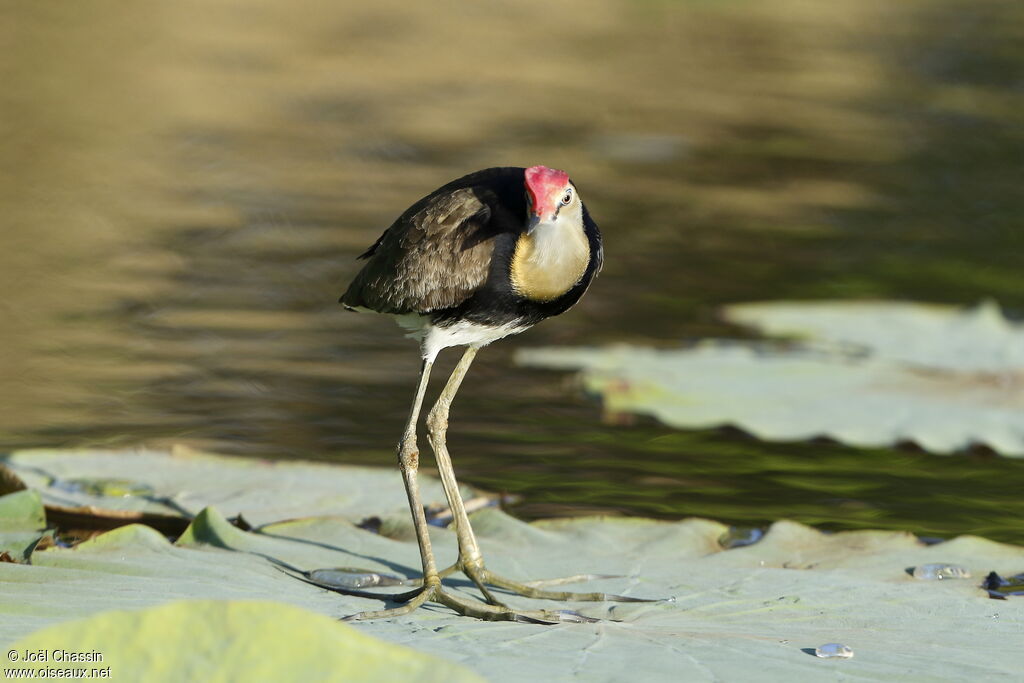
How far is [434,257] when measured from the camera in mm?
3479

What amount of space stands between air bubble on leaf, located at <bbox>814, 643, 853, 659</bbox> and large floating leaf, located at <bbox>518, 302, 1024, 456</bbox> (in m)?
2.38

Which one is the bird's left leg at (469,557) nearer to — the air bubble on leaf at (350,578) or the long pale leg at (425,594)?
the long pale leg at (425,594)

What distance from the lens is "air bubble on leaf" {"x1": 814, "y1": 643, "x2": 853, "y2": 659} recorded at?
294 cm

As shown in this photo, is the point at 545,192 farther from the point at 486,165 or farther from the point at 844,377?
the point at 486,165

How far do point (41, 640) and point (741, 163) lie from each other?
10.2m

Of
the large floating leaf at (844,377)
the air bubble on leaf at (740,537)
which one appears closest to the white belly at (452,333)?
the air bubble on leaf at (740,537)

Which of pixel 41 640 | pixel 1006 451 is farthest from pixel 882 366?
pixel 41 640

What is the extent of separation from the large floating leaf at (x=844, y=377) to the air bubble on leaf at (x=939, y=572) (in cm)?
141

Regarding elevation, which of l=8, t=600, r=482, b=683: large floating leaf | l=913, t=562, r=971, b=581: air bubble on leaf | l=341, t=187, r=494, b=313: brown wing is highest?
l=341, t=187, r=494, b=313: brown wing

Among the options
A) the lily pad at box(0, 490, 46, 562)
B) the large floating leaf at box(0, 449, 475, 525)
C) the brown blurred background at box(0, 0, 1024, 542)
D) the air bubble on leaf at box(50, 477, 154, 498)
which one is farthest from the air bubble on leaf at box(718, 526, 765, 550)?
the lily pad at box(0, 490, 46, 562)

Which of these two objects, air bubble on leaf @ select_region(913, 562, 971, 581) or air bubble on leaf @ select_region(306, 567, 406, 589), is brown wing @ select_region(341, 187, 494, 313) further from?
air bubble on leaf @ select_region(913, 562, 971, 581)

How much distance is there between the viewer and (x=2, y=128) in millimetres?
11180

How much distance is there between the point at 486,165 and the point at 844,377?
180 inches

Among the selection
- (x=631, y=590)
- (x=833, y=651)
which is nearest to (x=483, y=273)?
Answer: (x=631, y=590)
